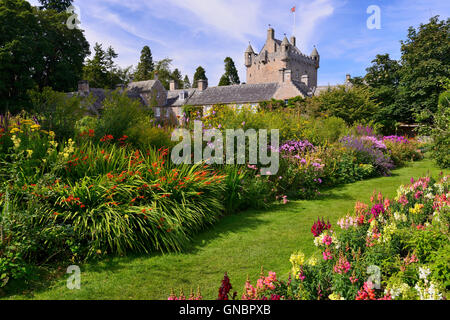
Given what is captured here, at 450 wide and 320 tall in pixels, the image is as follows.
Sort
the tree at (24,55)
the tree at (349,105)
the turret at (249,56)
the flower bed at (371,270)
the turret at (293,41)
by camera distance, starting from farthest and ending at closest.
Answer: the turret at (293,41) → the turret at (249,56) → the tree at (24,55) → the tree at (349,105) → the flower bed at (371,270)

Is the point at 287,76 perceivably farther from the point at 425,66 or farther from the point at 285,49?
the point at 285,49

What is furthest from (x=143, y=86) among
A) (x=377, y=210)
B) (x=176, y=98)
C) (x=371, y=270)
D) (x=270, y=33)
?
(x=371, y=270)

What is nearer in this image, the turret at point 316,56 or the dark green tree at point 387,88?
the dark green tree at point 387,88

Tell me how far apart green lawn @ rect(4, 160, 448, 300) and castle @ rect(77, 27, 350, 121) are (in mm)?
16995

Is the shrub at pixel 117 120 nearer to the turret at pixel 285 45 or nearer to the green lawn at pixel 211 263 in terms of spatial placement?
the green lawn at pixel 211 263

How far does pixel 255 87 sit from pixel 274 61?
1843cm

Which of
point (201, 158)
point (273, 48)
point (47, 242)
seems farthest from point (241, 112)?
point (273, 48)

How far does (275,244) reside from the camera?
425 cm

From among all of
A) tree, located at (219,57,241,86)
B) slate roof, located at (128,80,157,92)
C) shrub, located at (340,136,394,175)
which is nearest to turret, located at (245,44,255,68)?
tree, located at (219,57,241,86)

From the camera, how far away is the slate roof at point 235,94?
→ 34812mm

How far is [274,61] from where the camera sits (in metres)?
51.9

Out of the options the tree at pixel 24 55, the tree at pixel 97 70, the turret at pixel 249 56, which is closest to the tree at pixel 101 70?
the tree at pixel 97 70

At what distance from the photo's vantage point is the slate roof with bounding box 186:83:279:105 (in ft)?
114
